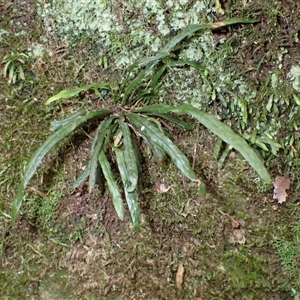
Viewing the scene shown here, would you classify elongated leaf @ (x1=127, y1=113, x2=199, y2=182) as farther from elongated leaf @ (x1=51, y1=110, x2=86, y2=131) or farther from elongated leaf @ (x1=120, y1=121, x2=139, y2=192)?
elongated leaf @ (x1=51, y1=110, x2=86, y2=131)

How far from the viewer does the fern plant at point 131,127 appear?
1549 millimetres

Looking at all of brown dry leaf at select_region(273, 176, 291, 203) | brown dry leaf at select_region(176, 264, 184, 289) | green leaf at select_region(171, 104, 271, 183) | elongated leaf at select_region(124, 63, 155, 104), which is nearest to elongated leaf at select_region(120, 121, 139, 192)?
elongated leaf at select_region(124, 63, 155, 104)

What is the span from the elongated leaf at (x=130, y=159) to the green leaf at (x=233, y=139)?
8.9 inches

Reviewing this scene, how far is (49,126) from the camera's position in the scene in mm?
1770

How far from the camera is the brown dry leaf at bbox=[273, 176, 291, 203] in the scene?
179 cm

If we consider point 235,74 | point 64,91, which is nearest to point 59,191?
point 64,91

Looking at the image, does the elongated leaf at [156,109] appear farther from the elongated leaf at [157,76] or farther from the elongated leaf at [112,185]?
the elongated leaf at [112,185]

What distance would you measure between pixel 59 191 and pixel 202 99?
2.19 feet

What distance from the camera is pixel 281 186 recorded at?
1790 mm

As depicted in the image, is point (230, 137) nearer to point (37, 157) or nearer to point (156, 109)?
point (156, 109)

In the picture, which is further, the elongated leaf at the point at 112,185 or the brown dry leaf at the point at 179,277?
the brown dry leaf at the point at 179,277

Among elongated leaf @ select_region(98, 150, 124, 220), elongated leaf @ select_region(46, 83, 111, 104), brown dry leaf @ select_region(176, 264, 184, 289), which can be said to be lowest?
brown dry leaf @ select_region(176, 264, 184, 289)

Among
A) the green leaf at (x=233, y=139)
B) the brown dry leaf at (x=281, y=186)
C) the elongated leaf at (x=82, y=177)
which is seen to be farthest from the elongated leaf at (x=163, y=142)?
the brown dry leaf at (x=281, y=186)

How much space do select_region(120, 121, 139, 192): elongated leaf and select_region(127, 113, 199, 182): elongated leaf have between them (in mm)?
44
